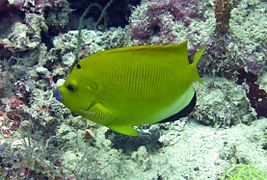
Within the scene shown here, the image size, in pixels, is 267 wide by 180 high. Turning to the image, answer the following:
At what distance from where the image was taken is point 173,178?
122 inches

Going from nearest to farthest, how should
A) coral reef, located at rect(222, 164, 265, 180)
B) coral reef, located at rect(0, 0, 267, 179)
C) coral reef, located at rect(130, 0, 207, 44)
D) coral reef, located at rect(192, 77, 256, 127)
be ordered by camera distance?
coral reef, located at rect(222, 164, 265, 180), coral reef, located at rect(0, 0, 267, 179), coral reef, located at rect(192, 77, 256, 127), coral reef, located at rect(130, 0, 207, 44)

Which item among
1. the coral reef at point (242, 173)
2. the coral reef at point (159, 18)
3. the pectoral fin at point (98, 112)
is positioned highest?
the pectoral fin at point (98, 112)

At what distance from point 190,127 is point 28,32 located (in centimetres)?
241

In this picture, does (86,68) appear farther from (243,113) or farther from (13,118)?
(243,113)

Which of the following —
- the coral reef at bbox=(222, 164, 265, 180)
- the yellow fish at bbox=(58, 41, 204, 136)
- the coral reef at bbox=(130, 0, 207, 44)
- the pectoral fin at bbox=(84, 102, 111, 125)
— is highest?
the yellow fish at bbox=(58, 41, 204, 136)

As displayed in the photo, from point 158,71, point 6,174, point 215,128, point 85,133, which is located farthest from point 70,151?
point 158,71

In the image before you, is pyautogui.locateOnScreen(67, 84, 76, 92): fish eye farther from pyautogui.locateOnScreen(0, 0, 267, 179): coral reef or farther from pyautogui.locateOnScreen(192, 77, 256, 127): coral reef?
pyautogui.locateOnScreen(192, 77, 256, 127): coral reef

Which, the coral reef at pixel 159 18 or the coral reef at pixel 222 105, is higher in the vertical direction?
the coral reef at pixel 159 18

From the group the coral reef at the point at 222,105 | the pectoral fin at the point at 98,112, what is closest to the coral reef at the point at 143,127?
the coral reef at the point at 222,105

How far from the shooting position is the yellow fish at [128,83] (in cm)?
197

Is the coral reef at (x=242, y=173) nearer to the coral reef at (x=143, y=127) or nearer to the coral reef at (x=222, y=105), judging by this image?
the coral reef at (x=143, y=127)

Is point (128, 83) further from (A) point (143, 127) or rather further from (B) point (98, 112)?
(A) point (143, 127)

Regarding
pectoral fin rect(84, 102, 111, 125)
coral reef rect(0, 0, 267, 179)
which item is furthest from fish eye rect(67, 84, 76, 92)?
coral reef rect(0, 0, 267, 179)

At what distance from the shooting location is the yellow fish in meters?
1.97
